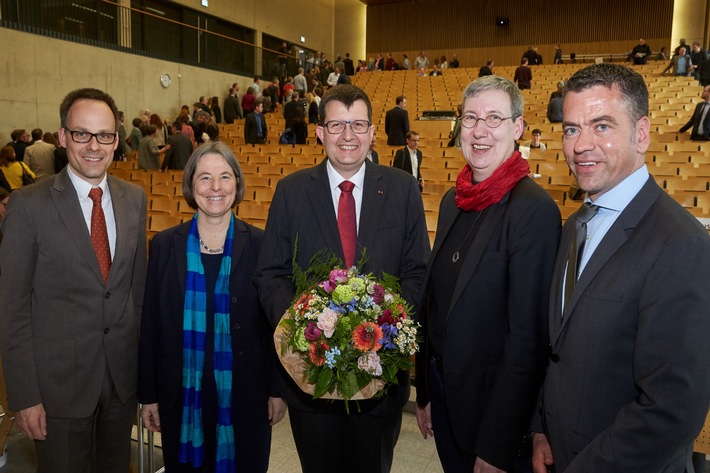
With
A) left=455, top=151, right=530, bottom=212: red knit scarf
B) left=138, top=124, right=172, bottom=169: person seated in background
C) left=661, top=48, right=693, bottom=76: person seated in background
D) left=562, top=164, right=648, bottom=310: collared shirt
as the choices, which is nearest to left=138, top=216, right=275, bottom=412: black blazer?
left=455, top=151, right=530, bottom=212: red knit scarf

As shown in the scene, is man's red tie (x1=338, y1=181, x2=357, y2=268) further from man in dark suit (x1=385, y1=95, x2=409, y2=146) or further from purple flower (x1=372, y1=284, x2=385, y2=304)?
man in dark suit (x1=385, y1=95, x2=409, y2=146)

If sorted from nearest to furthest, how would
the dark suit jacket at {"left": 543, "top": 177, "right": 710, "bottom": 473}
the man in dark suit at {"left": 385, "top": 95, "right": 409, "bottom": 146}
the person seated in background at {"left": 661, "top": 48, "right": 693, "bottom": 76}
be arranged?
the dark suit jacket at {"left": 543, "top": 177, "right": 710, "bottom": 473} < the man in dark suit at {"left": 385, "top": 95, "right": 409, "bottom": 146} < the person seated in background at {"left": 661, "top": 48, "right": 693, "bottom": 76}

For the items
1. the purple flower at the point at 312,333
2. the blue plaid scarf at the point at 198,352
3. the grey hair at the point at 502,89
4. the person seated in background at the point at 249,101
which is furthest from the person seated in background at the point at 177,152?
the purple flower at the point at 312,333

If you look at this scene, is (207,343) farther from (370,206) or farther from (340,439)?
(370,206)

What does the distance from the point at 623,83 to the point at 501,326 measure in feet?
2.48

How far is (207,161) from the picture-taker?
6.90 ft

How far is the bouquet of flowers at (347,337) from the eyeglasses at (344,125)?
1.89ft

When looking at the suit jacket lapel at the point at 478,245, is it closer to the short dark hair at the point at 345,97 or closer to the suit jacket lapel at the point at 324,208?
the suit jacket lapel at the point at 324,208

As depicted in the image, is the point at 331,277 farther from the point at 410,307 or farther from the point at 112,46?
the point at 112,46

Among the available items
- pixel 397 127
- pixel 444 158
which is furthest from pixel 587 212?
pixel 397 127

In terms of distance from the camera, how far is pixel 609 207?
141cm

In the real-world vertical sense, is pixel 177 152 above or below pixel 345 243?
above

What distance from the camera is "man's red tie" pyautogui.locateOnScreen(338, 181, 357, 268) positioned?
1.94m

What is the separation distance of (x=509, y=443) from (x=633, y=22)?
23.7 m
